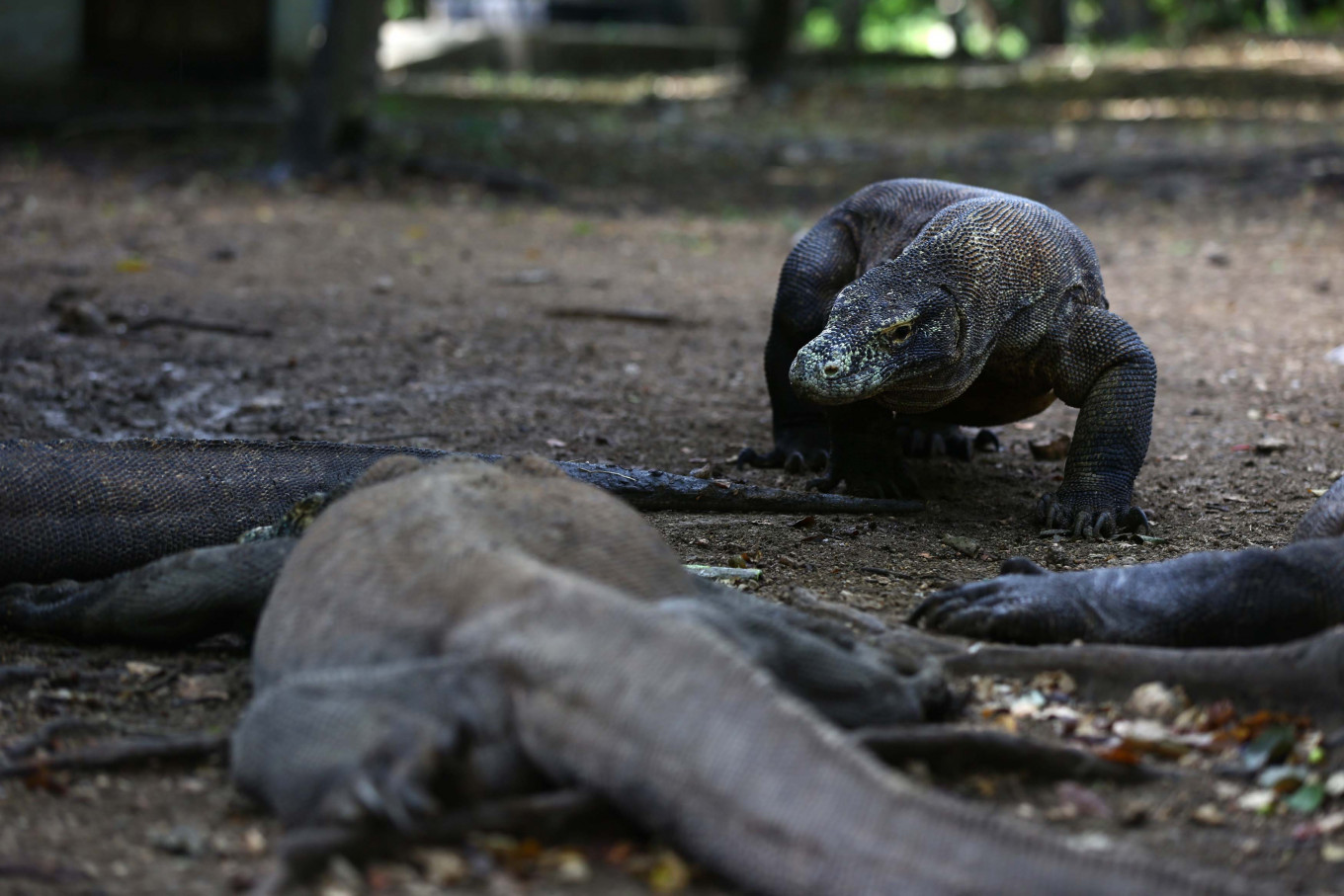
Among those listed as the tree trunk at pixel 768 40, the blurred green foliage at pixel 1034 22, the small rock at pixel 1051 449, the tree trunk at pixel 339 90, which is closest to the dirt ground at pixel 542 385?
the small rock at pixel 1051 449

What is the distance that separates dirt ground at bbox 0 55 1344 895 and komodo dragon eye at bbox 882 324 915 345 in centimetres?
57

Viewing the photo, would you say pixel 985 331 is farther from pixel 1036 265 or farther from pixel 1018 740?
pixel 1018 740

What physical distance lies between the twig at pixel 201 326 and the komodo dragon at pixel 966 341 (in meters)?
2.94

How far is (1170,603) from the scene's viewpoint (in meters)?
3.02

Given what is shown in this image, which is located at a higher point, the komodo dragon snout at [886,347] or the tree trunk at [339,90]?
the tree trunk at [339,90]

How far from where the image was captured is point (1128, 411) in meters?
4.12

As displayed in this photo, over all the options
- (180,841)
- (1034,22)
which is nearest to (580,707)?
(180,841)

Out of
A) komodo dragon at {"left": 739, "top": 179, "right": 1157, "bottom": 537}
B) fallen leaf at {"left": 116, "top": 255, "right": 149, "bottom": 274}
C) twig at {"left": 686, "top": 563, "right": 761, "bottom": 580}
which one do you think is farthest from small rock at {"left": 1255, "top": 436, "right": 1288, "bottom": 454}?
fallen leaf at {"left": 116, "top": 255, "right": 149, "bottom": 274}

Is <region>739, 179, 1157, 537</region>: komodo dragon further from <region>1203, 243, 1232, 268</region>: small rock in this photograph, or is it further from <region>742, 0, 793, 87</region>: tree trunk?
<region>742, 0, 793, 87</region>: tree trunk

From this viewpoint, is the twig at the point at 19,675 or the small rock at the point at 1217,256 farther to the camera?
the small rock at the point at 1217,256

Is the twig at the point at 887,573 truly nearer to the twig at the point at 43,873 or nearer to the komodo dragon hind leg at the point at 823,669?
the komodo dragon hind leg at the point at 823,669

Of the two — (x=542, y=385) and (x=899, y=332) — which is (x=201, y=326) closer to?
(x=542, y=385)

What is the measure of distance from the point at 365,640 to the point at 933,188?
2955 millimetres

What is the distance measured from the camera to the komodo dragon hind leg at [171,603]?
2.97 m
